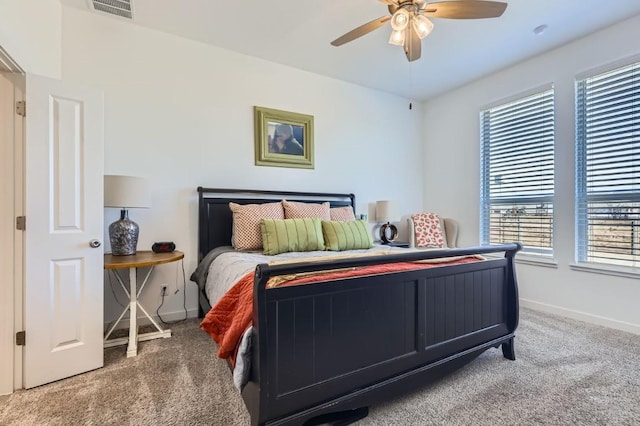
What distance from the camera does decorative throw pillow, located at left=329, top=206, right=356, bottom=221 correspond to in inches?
139

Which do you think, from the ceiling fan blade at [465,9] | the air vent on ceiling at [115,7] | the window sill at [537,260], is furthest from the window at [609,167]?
the air vent on ceiling at [115,7]

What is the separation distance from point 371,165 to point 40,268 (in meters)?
3.65

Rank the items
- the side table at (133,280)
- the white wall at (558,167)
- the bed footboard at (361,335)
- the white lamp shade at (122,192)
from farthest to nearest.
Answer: the white wall at (558,167) < the white lamp shade at (122,192) < the side table at (133,280) < the bed footboard at (361,335)

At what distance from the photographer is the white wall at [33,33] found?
5.56 feet

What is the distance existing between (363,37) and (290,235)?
2103mm

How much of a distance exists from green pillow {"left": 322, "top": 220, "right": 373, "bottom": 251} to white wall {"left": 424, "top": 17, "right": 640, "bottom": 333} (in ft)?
6.36

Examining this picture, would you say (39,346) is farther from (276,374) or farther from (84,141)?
(276,374)

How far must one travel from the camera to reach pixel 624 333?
267cm

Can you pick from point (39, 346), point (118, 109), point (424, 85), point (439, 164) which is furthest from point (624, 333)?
point (118, 109)

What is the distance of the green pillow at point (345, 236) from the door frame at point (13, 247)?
2238 millimetres

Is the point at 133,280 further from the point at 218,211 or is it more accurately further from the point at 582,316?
the point at 582,316

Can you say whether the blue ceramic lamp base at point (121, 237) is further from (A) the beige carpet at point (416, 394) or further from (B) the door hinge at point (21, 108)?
(B) the door hinge at point (21, 108)

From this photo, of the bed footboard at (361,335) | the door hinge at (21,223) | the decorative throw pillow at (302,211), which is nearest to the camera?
the bed footboard at (361,335)

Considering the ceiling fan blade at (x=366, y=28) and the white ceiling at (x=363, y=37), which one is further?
the white ceiling at (x=363, y=37)
